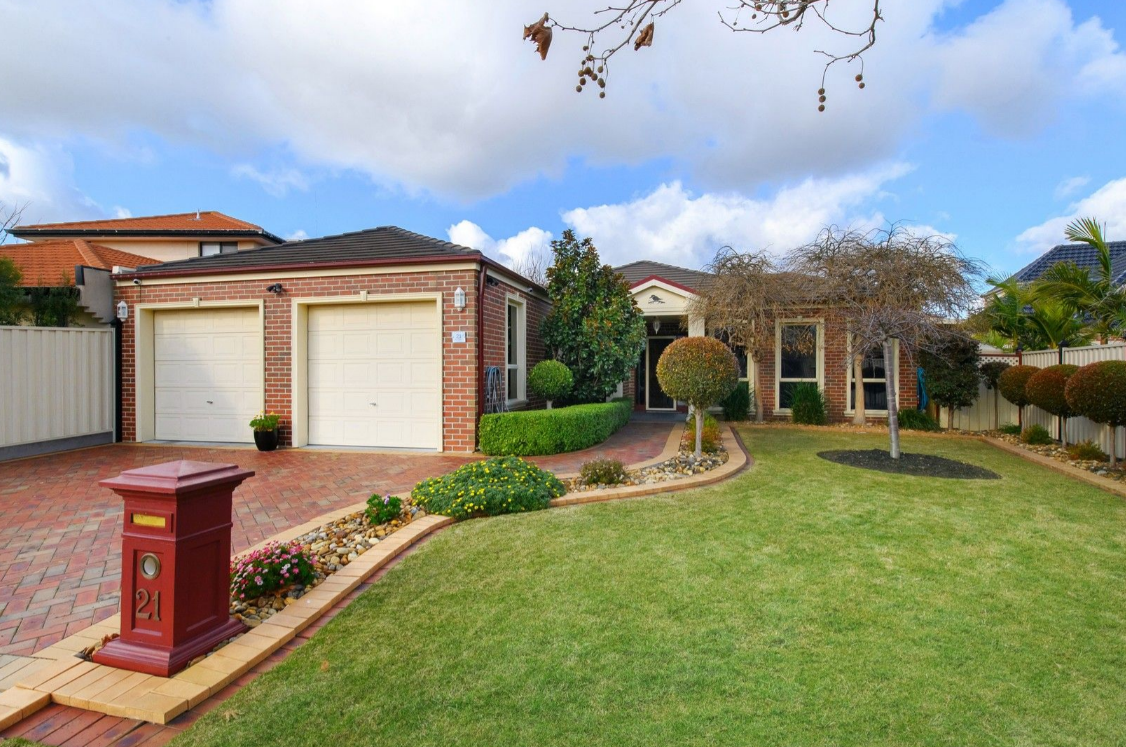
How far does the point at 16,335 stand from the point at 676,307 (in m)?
12.6

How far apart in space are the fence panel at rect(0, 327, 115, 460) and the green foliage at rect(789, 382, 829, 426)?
1450 centimetres

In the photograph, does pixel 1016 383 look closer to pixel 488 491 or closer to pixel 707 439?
pixel 707 439

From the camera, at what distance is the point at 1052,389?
29.7 feet

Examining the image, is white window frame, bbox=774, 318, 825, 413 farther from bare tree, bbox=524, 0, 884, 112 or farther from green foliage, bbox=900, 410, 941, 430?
bare tree, bbox=524, 0, 884, 112

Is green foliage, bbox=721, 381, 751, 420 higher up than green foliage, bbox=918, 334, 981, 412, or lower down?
lower down

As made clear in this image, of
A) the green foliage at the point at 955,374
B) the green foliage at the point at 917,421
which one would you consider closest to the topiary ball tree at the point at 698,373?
the green foliage at the point at 955,374

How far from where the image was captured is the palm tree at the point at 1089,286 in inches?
303

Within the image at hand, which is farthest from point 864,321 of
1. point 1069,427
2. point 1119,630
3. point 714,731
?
point 714,731

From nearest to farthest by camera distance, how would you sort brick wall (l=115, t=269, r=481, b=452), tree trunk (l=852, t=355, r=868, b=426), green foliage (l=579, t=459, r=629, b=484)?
1. green foliage (l=579, t=459, r=629, b=484)
2. brick wall (l=115, t=269, r=481, b=452)
3. tree trunk (l=852, t=355, r=868, b=426)

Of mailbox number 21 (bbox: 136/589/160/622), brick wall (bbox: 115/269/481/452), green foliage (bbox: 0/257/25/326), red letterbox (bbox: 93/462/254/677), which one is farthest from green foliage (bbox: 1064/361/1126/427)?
green foliage (bbox: 0/257/25/326)

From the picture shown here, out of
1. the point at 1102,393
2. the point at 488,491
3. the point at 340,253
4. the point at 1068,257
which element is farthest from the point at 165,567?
the point at 1068,257

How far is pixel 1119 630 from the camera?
3119 millimetres

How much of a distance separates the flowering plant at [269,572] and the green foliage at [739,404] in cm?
1150

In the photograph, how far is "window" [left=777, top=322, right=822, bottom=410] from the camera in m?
13.8
